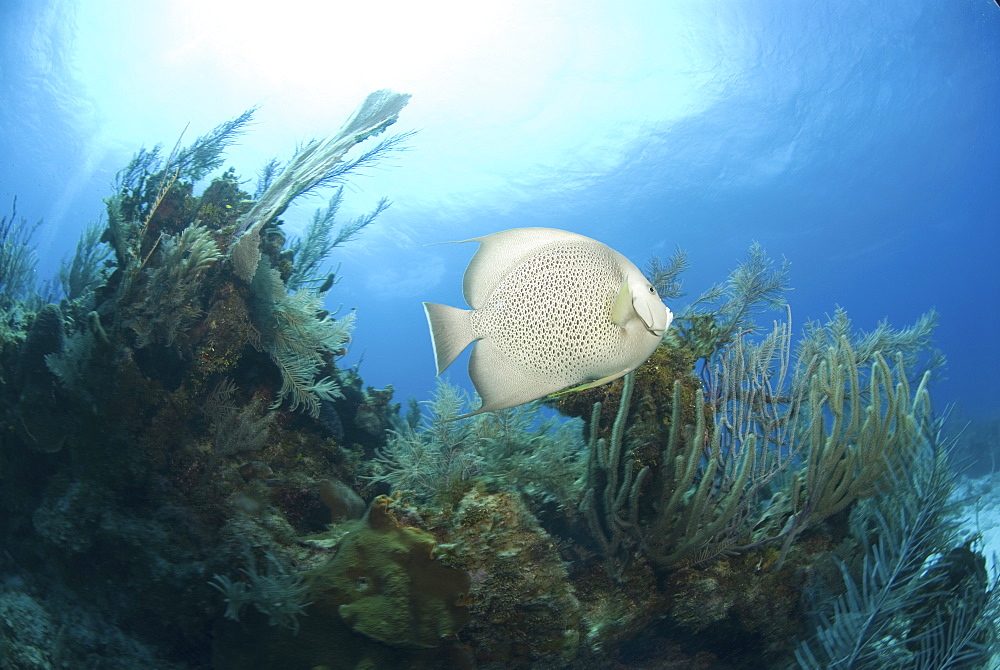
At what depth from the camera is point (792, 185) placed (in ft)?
108

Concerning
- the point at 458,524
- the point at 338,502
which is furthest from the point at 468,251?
the point at 458,524

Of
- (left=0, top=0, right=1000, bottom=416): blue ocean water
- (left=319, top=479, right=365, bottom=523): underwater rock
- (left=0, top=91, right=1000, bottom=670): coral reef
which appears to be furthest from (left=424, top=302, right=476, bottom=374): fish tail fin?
(left=0, top=0, right=1000, bottom=416): blue ocean water

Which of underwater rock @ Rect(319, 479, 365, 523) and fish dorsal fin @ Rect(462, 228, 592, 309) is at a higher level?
fish dorsal fin @ Rect(462, 228, 592, 309)

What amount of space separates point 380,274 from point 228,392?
43.3m

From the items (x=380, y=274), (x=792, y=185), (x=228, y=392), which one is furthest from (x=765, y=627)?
(x=380, y=274)

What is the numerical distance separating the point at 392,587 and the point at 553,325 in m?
1.37

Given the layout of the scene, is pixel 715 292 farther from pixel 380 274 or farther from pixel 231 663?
pixel 380 274

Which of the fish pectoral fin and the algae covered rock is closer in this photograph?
the fish pectoral fin

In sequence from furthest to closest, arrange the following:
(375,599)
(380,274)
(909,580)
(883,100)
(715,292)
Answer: (380,274) < (883,100) < (715,292) < (909,580) < (375,599)

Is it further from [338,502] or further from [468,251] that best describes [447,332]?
[468,251]

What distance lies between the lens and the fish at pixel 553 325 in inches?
49.0

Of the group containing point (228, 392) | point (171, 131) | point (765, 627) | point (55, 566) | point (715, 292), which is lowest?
point (765, 627)

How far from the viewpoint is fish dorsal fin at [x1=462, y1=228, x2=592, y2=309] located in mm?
1364

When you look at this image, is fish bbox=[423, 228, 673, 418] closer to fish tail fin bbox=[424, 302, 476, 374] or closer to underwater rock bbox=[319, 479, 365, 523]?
fish tail fin bbox=[424, 302, 476, 374]
